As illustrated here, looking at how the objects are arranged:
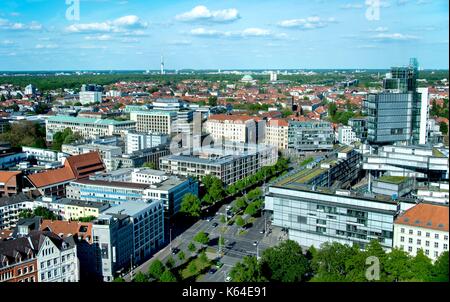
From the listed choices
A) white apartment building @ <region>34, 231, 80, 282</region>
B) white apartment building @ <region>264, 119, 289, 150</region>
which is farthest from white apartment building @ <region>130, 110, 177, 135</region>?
white apartment building @ <region>34, 231, 80, 282</region>

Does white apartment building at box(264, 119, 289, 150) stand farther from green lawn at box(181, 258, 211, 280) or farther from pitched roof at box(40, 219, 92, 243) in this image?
pitched roof at box(40, 219, 92, 243)

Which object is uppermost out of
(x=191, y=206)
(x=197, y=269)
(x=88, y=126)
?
(x=88, y=126)

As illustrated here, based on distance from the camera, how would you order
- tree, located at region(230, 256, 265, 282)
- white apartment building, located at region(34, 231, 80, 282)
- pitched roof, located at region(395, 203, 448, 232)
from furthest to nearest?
pitched roof, located at region(395, 203, 448, 232), white apartment building, located at region(34, 231, 80, 282), tree, located at region(230, 256, 265, 282)

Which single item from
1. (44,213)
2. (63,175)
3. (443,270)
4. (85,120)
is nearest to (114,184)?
(44,213)

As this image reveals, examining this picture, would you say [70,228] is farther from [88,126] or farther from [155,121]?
[88,126]

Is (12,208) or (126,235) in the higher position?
(126,235)

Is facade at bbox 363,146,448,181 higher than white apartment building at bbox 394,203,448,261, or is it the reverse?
facade at bbox 363,146,448,181

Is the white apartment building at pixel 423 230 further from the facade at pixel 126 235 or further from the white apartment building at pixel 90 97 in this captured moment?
the white apartment building at pixel 90 97
